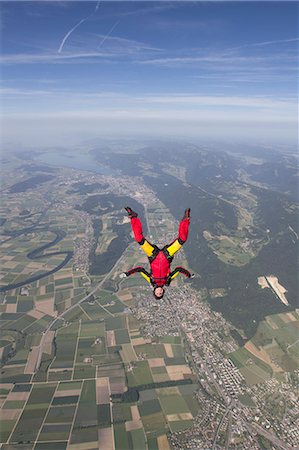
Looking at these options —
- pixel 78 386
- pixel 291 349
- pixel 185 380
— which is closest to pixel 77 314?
pixel 78 386

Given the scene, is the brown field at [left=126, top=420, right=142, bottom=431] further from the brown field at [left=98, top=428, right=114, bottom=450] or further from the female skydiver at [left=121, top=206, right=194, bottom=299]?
the female skydiver at [left=121, top=206, right=194, bottom=299]

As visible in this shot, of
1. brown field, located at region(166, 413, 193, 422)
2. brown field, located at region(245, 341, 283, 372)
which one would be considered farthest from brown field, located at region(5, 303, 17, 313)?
brown field, located at region(245, 341, 283, 372)

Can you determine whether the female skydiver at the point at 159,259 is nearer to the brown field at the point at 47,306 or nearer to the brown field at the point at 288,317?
the brown field at the point at 47,306

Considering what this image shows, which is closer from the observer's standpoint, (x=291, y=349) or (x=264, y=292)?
(x=291, y=349)

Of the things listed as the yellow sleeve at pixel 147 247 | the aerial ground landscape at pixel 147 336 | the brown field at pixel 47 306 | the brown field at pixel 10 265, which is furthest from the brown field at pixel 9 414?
the brown field at pixel 10 265

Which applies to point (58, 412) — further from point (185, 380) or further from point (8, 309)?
point (8, 309)

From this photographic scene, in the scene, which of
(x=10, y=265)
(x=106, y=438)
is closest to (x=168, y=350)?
(x=106, y=438)
